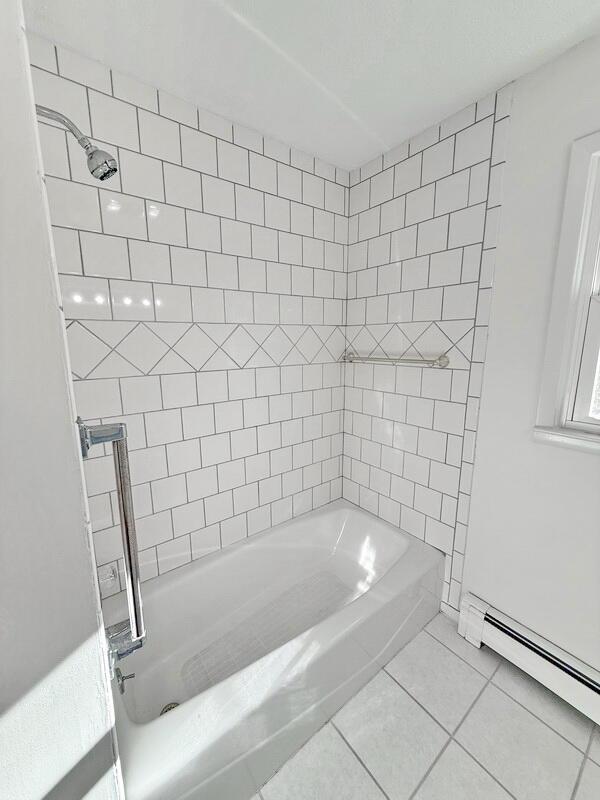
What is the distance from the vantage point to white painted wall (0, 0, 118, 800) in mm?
421

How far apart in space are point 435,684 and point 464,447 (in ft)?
3.02

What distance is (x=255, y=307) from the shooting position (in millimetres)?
1509

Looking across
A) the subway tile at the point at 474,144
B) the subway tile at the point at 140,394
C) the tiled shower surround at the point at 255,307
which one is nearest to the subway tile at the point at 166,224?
the tiled shower surround at the point at 255,307

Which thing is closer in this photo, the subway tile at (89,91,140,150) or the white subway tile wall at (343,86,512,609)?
the subway tile at (89,91,140,150)

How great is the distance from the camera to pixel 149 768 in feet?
2.53

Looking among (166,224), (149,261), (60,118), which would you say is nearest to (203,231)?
(166,224)

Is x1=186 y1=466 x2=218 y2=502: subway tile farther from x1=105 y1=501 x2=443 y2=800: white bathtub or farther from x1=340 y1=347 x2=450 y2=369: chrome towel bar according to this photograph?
x1=340 y1=347 x2=450 y2=369: chrome towel bar

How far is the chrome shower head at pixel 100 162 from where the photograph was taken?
0.84 meters

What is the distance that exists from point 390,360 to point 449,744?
1.42m

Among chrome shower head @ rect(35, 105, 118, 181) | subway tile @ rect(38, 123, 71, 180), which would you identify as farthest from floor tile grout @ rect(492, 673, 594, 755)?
subway tile @ rect(38, 123, 71, 180)

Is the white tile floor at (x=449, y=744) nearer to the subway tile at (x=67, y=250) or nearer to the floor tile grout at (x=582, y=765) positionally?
the floor tile grout at (x=582, y=765)

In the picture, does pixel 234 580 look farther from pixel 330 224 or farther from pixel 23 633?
pixel 330 224

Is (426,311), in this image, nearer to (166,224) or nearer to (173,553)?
(166,224)

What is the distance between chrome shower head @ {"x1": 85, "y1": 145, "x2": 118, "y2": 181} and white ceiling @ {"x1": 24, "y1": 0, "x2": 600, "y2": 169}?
418mm
